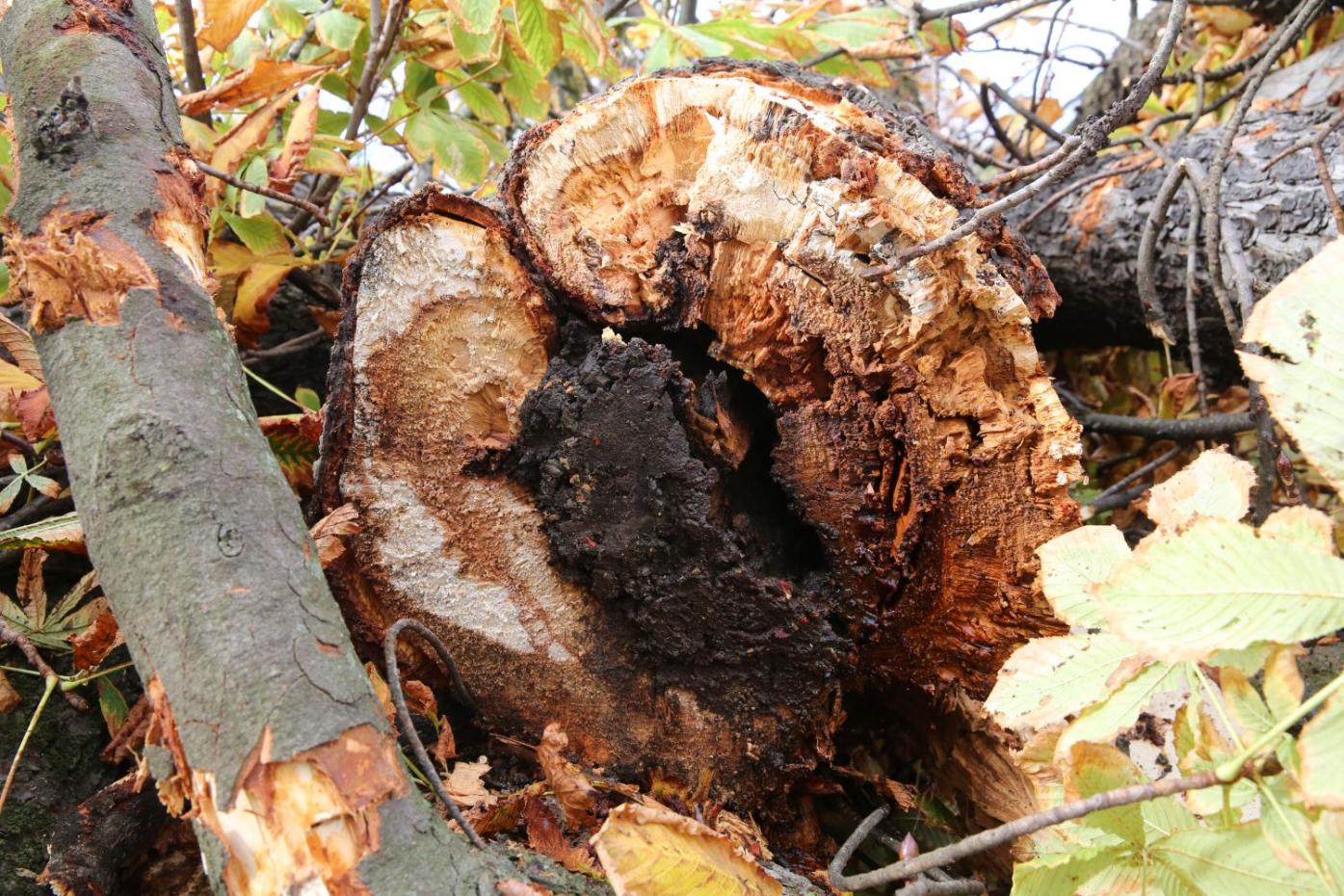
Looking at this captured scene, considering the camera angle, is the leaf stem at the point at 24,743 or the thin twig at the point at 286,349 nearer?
the leaf stem at the point at 24,743

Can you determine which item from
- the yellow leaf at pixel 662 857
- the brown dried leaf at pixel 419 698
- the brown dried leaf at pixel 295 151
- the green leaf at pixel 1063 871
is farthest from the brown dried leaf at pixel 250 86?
the green leaf at pixel 1063 871

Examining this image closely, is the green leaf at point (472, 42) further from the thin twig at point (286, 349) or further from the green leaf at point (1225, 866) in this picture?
the green leaf at point (1225, 866)

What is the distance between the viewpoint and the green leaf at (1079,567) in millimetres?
824

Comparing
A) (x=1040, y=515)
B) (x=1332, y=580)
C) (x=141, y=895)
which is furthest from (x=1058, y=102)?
(x=141, y=895)

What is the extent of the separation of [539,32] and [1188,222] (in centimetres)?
141

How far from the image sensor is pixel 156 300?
0.94 m

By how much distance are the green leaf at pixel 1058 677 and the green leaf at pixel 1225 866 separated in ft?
0.39

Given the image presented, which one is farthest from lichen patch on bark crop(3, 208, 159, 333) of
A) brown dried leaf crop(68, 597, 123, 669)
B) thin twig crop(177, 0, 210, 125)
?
thin twig crop(177, 0, 210, 125)

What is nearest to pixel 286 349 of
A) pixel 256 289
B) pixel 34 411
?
pixel 256 289

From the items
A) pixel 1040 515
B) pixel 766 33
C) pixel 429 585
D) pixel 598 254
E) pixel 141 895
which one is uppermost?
pixel 766 33

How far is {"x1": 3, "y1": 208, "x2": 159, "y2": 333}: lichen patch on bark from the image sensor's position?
906mm

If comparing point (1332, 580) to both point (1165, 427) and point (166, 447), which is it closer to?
point (166, 447)

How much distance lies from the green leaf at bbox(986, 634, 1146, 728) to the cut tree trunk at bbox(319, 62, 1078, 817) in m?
0.38

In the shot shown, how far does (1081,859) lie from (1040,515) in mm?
541
